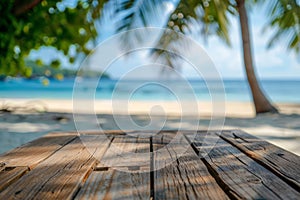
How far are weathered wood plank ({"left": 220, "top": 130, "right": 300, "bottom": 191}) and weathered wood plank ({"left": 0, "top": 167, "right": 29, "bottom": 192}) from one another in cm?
71

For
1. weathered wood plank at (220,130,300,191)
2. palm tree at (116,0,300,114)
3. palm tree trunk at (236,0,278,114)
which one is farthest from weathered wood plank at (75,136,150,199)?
palm tree trunk at (236,0,278,114)

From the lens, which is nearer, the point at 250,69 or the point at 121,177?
the point at 121,177

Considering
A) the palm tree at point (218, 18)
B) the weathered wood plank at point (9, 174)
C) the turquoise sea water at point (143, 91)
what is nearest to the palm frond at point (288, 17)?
the palm tree at point (218, 18)

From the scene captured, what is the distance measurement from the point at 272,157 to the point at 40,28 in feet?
17.8

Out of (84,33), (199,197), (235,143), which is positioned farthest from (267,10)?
(199,197)

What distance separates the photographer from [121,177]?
91 cm

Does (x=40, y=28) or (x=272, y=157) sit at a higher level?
(x=40, y=28)

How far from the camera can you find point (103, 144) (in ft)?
4.72

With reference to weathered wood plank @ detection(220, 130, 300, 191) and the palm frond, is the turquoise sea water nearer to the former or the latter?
weathered wood plank @ detection(220, 130, 300, 191)

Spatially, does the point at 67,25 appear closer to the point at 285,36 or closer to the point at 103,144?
the point at 285,36

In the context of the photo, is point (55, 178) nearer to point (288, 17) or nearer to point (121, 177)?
point (121, 177)

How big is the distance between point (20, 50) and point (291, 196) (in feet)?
19.7

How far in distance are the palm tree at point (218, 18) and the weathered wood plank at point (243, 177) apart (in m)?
3.09

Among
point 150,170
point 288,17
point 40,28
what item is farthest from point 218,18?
point 150,170
